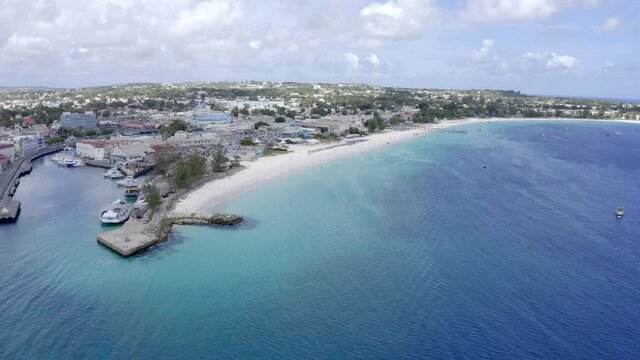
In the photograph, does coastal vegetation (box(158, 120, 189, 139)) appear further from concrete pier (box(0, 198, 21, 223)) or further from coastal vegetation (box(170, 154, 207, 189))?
concrete pier (box(0, 198, 21, 223))

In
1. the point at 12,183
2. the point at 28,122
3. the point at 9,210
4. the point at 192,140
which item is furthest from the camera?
the point at 28,122

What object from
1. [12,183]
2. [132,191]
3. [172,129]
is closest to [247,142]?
[172,129]

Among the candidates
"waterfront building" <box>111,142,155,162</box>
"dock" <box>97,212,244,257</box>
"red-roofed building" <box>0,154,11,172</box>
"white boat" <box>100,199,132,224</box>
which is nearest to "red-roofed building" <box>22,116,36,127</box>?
"red-roofed building" <box>0,154,11,172</box>

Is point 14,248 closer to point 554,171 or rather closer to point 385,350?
point 385,350

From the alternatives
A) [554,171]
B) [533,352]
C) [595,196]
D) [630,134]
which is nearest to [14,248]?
[533,352]

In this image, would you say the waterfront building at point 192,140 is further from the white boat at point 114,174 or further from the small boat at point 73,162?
the white boat at point 114,174

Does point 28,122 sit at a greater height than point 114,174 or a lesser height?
greater

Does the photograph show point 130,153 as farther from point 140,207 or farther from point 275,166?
point 140,207
